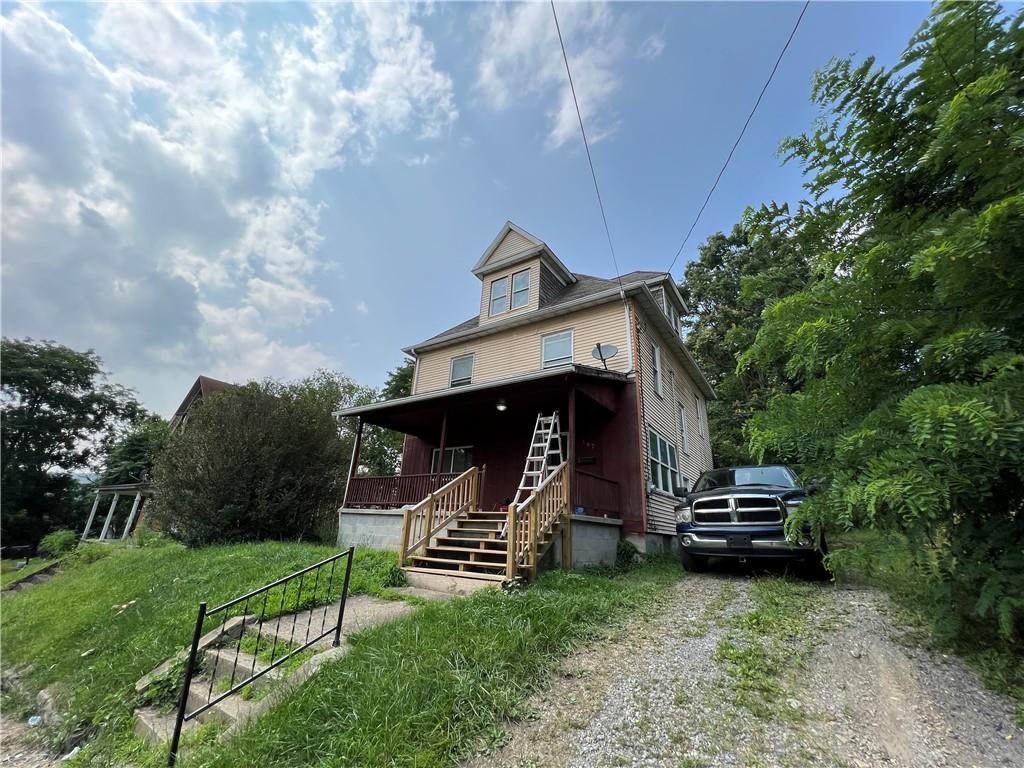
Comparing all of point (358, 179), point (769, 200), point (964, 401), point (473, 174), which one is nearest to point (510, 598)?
point (964, 401)

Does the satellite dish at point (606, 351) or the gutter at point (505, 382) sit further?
the satellite dish at point (606, 351)

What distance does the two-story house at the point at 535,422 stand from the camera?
756 centimetres

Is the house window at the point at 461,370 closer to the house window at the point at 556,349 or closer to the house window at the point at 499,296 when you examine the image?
the house window at the point at 499,296

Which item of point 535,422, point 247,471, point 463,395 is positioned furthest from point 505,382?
point 247,471

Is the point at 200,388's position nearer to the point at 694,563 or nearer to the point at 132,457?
the point at 132,457

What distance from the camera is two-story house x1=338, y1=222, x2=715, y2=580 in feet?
24.8

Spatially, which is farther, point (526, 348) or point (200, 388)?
point (200, 388)

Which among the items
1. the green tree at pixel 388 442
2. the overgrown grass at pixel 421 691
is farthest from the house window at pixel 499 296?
the green tree at pixel 388 442

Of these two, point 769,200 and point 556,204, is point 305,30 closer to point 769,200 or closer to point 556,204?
point 556,204

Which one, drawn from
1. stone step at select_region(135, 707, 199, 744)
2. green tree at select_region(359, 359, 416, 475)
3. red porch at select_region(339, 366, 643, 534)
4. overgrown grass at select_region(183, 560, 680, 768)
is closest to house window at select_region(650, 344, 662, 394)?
red porch at select_region(339, 366, 643, 534)

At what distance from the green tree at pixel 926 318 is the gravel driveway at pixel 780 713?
53 cm

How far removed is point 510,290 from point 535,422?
192 inches

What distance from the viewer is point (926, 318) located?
2432 millimetres

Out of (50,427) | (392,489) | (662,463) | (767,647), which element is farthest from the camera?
(50,427)
